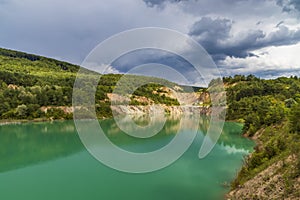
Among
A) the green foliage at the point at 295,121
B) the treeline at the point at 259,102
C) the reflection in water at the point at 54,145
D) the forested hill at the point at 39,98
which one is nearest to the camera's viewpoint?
the green foliage at the point at 295,121

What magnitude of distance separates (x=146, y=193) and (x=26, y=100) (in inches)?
2404

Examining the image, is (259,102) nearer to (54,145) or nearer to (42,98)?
(54,145)

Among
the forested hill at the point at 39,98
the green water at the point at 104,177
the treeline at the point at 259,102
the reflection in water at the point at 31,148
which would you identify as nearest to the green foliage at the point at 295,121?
the green water at the point at 104,177

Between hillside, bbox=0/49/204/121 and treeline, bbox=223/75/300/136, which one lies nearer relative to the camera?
treeline, bbox=223/75/300/136

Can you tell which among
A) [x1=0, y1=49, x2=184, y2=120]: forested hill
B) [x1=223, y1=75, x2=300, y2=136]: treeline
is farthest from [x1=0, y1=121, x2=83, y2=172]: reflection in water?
[x1=223, y1=75, x2=300, y2=136]: treeline

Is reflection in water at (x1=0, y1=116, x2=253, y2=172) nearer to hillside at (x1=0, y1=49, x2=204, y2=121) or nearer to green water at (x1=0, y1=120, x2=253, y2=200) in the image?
green water at (x1=0, y1=120, x2=253, y2=200)

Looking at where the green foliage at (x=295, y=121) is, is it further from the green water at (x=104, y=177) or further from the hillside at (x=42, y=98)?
the hillside at (x=42, y=98)

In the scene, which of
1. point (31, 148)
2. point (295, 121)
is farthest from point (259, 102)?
point (31, 148)

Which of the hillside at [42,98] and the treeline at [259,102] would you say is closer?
the treeline at [259,102]

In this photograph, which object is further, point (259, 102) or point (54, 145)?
point (259, 102)

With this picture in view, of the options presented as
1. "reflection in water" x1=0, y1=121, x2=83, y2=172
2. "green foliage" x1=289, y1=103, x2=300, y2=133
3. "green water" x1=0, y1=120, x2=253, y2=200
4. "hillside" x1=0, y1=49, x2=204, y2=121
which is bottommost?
"green water" x1=0, y1=120, x2=253, y2=200

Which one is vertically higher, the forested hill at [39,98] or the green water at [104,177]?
the forested hill at [39,98]

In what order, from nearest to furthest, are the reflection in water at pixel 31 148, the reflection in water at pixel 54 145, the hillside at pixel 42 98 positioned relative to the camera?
1. the reflection in water at pixel 31 148
2. the reflection in water at pixel 54 145
3. the hillside at pixel 42 98

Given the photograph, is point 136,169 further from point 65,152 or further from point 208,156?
point 65,152
